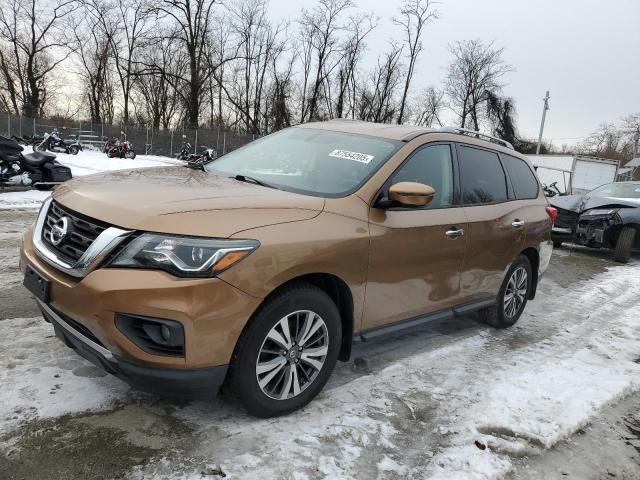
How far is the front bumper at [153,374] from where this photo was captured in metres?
2.46

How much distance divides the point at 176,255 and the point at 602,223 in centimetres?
947

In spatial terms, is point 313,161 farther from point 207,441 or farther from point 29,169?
point 29,169

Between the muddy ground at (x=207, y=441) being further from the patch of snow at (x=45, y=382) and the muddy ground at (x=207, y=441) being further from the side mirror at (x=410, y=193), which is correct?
the side mirror at (x=410, y=193)

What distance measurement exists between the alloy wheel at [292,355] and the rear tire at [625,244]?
28.2 feet

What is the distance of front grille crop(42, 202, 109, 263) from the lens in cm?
258

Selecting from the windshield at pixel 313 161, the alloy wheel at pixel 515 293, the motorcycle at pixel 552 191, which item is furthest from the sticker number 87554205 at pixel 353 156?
the motorcycle at pixel 552 191

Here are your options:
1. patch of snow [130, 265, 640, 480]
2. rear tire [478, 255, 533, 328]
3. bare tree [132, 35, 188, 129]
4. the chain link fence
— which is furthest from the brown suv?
bare tree [132, 35, 188, 129]

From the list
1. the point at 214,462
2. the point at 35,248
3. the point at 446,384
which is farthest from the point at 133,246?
the point at 446,384

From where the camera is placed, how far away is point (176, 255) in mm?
2438

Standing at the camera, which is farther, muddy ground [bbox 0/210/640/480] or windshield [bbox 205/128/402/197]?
windshield [bbox 205/128/402/197]

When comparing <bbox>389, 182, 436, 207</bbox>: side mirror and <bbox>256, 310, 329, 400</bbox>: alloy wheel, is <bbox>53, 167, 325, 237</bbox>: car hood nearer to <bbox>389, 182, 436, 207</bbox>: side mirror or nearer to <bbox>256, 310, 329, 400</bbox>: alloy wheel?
<bbox>389, 182, 436, 207</bbox>: side mirror

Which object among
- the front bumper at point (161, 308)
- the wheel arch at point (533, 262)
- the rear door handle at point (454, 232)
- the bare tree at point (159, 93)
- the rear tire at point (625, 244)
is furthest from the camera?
the bare tree at point (159, 93)

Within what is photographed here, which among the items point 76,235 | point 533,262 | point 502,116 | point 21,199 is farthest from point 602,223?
point 502,116

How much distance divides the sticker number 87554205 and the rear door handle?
833 mm
